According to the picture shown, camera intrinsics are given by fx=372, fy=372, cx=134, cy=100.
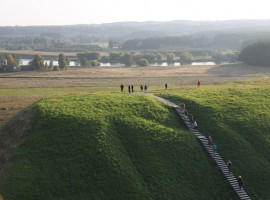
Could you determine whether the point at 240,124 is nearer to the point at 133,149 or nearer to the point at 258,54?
the point at 133,149

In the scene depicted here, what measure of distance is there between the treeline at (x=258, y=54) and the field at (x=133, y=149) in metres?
100

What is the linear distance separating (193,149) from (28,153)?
55.5ft

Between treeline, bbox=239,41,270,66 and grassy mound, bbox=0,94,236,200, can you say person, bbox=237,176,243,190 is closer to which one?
grassy mound, bbox=0,94,236,200

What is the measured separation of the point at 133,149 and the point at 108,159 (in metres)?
3.34

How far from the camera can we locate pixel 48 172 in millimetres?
34188

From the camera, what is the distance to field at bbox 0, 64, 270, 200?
1328 inches

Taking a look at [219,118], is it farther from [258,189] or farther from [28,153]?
[28,153]

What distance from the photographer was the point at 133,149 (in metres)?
38.4

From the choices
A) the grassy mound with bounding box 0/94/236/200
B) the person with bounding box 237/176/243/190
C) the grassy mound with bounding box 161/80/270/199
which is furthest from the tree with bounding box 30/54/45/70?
the person with bounding box 237/176/243/190

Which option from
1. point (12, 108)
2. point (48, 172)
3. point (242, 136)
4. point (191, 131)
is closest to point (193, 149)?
point (191, 131)

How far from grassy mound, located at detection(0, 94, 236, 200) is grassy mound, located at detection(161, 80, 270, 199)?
304cm

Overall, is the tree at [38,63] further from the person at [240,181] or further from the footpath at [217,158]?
the person at [240,181]

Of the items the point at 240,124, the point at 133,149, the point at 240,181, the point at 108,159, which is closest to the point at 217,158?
the point at 240,181

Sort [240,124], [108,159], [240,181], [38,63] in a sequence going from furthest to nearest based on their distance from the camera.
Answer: [38,63] → [240,124] → [108,159] → [240,181]
